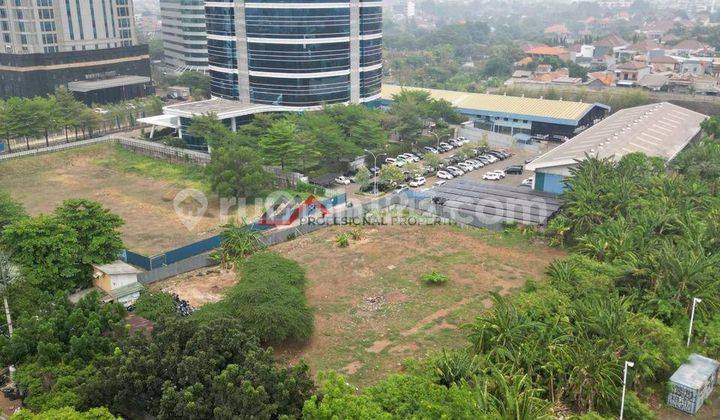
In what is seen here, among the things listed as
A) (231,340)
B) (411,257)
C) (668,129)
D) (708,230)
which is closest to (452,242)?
(411,257)

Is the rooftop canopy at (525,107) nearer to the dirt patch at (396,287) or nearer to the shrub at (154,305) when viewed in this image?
the dirt patch at (396,287)

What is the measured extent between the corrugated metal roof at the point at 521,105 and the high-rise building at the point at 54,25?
46.5 meters

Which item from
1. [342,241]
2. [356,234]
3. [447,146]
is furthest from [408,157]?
[342,241]

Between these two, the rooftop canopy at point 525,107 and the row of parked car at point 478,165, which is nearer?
the row of parked car at point 478,165

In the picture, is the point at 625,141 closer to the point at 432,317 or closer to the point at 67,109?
the point at 432,317

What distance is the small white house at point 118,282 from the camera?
33.0 meters

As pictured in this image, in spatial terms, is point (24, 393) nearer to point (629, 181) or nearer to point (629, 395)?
point (629, 395)

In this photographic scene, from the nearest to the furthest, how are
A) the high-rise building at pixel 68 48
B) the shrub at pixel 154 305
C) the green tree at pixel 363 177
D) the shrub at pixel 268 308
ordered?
1. the shrub at pixel 268 308
2. the shrub at pixel 154 305
3. the green tree at pixel 363 177
4. the high-rise building at pixel 68 48

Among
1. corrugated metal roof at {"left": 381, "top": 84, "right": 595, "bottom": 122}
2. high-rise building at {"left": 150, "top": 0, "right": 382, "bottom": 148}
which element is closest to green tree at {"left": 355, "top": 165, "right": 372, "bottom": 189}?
high-rise building at {"left": 150, "top": 0, "right": 382, "bottom": 148}

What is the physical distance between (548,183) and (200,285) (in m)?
27.5

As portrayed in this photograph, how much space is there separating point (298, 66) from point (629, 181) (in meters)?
39.4

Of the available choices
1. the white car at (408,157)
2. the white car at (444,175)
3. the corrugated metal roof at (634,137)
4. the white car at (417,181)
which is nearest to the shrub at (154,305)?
Result: the white car at (417,181)

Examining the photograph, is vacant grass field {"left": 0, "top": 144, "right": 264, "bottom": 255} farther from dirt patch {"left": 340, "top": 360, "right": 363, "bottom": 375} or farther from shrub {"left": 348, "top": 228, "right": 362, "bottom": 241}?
dirt patch {"left": 340, "top": 360, "right": 363, "bottom": 375}

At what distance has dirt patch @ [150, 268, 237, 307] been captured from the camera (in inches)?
1316
